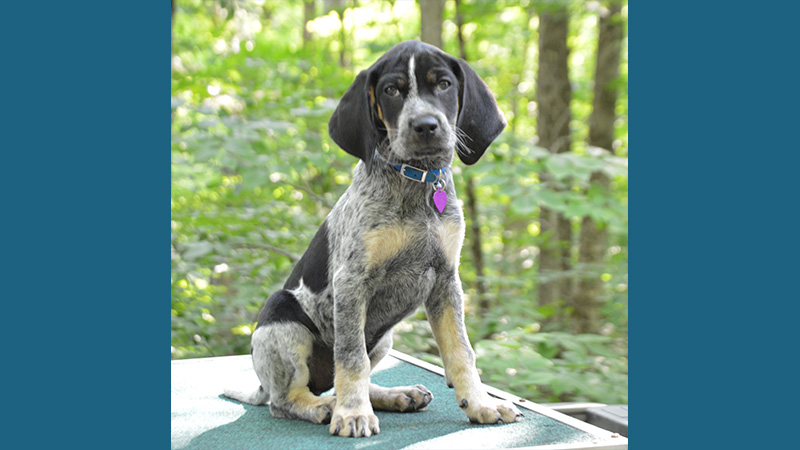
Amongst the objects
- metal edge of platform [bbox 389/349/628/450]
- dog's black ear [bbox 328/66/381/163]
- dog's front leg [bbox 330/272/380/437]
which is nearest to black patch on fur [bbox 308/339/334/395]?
dog's front leg [bbox 330/272/380/437]

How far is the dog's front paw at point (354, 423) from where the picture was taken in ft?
9.30

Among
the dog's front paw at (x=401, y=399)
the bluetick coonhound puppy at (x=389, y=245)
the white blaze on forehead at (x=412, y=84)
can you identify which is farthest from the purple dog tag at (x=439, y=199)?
the dog's front paw at (x=401, y=399)

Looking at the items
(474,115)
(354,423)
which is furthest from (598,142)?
(354,423)

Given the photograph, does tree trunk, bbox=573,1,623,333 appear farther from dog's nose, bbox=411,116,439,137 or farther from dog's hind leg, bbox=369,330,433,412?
dog's nose, bbox=411,116,439,137

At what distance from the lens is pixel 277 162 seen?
584cm

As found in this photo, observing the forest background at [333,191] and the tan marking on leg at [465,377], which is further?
the forest background at [333,191]

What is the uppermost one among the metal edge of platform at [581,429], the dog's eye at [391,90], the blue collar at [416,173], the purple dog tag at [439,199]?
the dog's eye at [391,90]

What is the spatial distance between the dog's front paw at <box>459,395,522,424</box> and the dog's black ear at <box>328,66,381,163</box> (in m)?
1.15

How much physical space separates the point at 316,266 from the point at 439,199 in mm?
712

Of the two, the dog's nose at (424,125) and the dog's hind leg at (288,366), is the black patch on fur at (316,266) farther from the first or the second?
the dog's nose at (424,125)

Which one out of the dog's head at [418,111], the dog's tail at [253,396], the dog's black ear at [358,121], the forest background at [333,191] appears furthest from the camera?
the forest background at [333,191]

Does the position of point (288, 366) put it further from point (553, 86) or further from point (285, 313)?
point (553, 86)

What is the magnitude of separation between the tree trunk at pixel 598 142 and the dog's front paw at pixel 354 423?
701cm

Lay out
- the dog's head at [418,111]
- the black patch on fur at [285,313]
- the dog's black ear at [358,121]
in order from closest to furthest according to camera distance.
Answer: the dog's head at [418,111], the dog's black ear at [358,121], the black patch on fur at [285,313]
